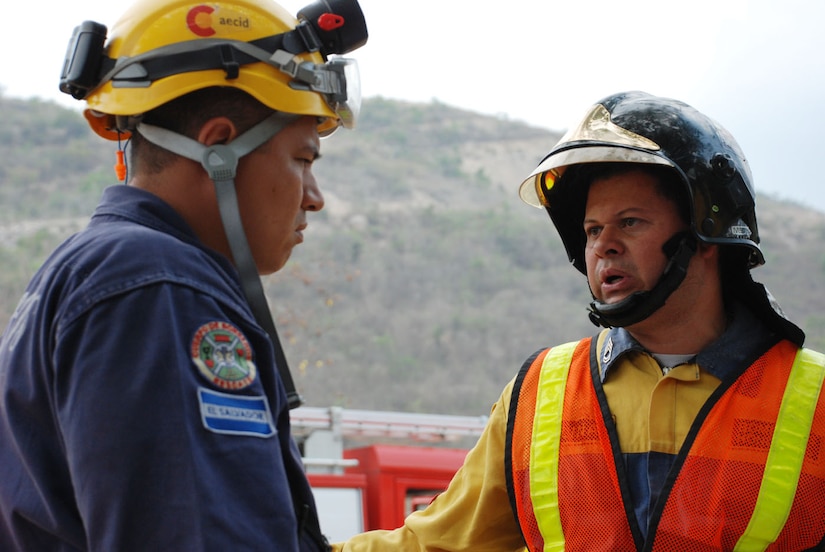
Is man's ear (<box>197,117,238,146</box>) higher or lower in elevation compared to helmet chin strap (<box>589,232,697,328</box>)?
higher

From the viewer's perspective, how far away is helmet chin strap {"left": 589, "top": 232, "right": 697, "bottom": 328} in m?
3.21

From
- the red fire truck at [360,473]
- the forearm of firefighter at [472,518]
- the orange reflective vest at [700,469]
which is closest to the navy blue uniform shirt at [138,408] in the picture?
the orange reflective vest at [700,469]

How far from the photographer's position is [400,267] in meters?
35.0

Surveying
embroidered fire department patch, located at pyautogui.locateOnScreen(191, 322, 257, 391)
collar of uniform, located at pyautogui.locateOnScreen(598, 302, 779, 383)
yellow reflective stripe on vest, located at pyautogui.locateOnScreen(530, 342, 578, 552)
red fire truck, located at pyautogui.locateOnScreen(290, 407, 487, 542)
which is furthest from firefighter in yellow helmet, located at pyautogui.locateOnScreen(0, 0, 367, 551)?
red fire truck, located at pyautogui.locateOnScreen(290, 407, 487, 542)

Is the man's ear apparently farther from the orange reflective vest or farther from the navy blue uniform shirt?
the orange reflective vest

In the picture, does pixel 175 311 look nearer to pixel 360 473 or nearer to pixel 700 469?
pixel 700 469

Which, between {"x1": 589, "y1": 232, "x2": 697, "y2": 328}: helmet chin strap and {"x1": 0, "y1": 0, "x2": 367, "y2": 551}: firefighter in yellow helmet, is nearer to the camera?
{"x1": 0, "y1": 0, "x2": 367, "y2": 551}: firefighter in yellow helmet

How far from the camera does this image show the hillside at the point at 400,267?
2711 cm

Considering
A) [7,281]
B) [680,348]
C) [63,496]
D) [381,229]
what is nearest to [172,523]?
[63,496]

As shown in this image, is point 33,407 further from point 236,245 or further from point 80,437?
point 236,245

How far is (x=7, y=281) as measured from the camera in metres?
24.5

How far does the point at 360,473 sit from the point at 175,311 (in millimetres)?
5215

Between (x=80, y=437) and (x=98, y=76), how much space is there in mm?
888

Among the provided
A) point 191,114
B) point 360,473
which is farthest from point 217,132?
point 360,473
